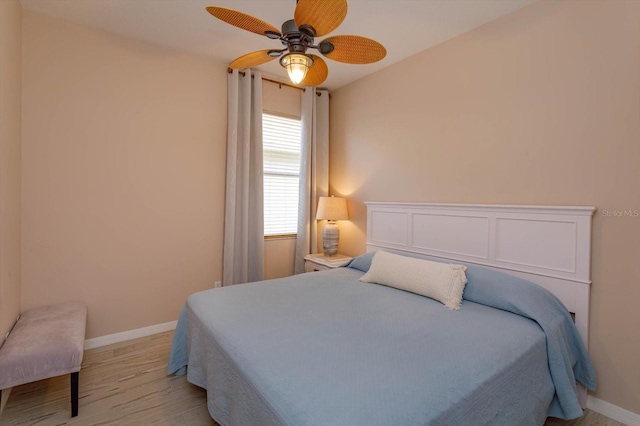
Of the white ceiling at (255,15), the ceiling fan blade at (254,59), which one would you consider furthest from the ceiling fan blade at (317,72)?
the white ceiling at (255,15)

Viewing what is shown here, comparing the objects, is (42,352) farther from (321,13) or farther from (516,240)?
(516,240)

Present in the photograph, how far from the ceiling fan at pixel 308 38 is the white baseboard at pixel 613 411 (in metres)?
2.50

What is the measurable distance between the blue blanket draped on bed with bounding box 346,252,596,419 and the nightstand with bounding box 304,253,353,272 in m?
1.45

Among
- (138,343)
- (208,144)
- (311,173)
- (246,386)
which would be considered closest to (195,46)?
(208,144)

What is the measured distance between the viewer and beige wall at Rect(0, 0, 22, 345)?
187 centimetres

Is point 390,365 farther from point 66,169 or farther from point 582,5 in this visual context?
point 66,169

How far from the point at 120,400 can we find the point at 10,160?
172cm

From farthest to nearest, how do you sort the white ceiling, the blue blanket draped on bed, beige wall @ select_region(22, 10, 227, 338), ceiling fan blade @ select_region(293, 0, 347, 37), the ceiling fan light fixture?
beige wall @ select_region(22, 10, 227, 338) → the white ceiling → the ceiling fan light fixture → the blue blanket draped on bed → ceiling fan blade @ select_region(293, 0, 347, 37)

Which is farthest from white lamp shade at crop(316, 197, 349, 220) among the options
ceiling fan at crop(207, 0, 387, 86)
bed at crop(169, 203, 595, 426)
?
ceiling fan at crop(207, 0, 387, 86)

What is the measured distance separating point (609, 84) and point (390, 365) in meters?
2.10

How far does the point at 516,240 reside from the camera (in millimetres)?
2207

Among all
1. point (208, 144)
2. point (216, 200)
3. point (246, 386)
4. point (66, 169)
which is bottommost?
point (246, 386)

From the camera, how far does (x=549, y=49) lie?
2094 millimetres

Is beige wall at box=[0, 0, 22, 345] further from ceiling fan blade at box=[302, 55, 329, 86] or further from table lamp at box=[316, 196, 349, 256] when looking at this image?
table lamp at box=[316, 196, 349, 256]
